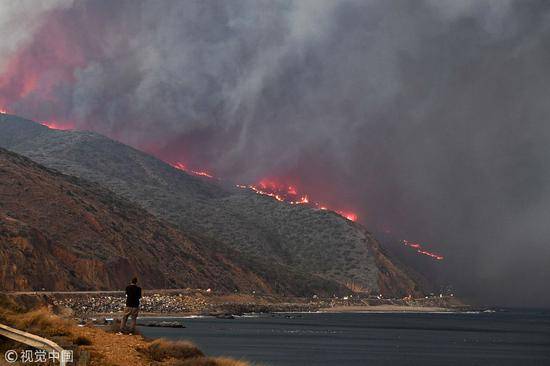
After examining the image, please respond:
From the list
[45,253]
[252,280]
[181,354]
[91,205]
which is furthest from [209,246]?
[181,354]

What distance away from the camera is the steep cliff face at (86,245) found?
110 metres

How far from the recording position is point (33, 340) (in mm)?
19703

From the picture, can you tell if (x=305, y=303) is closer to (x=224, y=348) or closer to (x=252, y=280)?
(x=252, y=280)

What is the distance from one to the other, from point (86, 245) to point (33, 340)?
374ft

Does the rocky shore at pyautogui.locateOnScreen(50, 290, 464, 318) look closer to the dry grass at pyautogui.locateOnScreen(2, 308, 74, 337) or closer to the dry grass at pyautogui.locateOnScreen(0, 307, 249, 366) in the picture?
the dry grass at pyautogui.locateOnScreen(2, 308, 74, 337)

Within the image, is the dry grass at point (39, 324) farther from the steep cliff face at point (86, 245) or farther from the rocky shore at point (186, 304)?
the steep cliff face at point (86, 245)

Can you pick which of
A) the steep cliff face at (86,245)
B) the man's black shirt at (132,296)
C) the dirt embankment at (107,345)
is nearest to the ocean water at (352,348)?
the man's black shirt at (132,296)

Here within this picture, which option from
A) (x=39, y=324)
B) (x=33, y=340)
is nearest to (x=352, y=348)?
(x=39, y=324)

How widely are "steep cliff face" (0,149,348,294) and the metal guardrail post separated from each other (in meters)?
82.2

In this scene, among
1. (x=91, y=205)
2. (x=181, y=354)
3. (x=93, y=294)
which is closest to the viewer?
(x=181, y=354)

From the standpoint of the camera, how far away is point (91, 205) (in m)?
150

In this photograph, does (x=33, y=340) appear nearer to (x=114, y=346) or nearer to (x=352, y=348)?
(x=114, y=346)

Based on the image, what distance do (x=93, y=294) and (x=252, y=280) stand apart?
260ft

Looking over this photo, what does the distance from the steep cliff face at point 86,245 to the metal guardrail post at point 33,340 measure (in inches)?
3237
